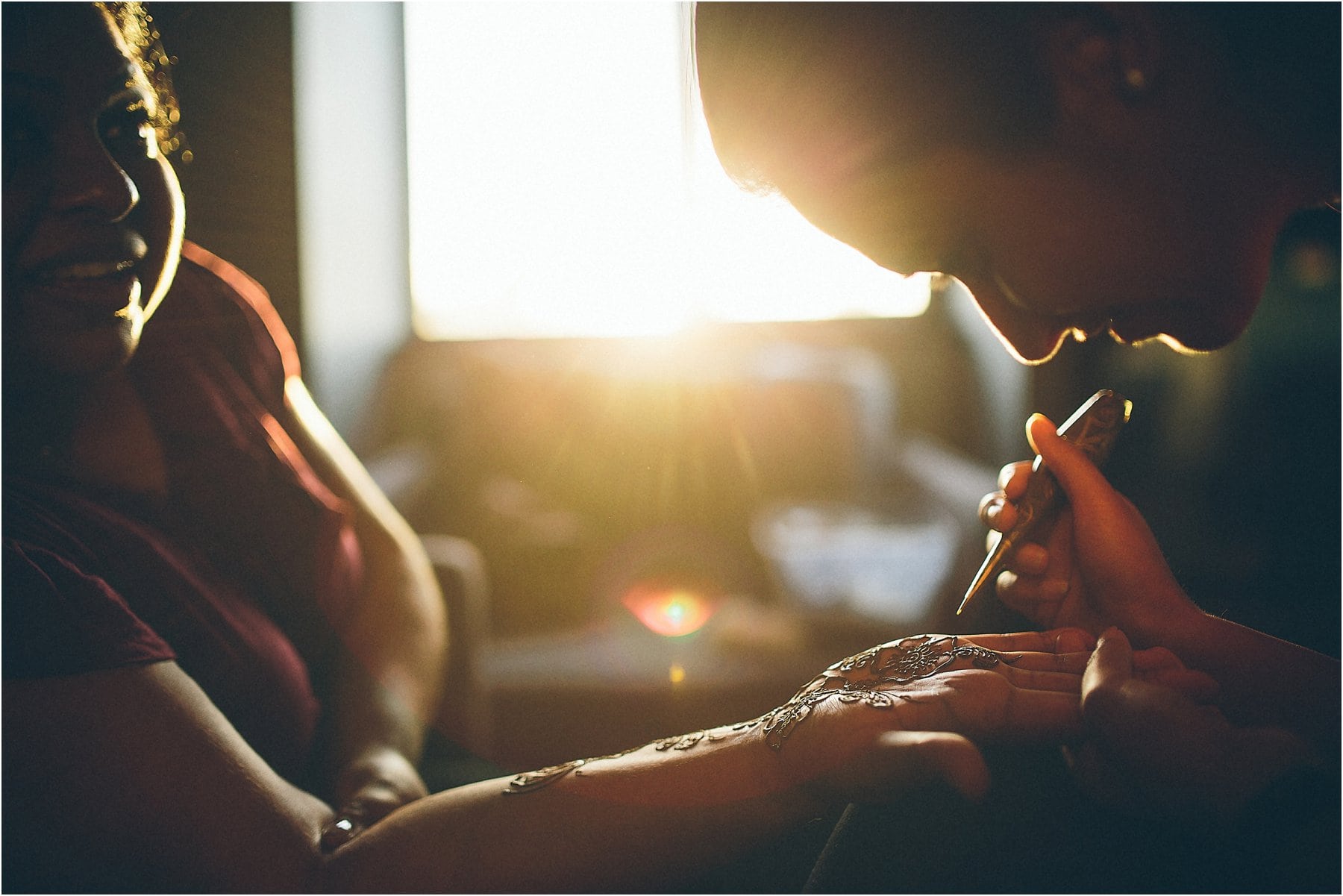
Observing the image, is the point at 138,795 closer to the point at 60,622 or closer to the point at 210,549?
the point at 60,622

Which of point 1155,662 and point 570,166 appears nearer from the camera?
point 1155,662

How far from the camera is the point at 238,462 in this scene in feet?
2.52

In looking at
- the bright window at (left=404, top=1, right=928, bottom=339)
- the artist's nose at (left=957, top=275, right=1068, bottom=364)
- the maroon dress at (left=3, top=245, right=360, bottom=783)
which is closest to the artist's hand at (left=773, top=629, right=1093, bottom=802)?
the artist's nose at (left=957, top=275, right=1068, bottom=364)

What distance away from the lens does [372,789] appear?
0.75 m

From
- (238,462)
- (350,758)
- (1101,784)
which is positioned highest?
(238,462)

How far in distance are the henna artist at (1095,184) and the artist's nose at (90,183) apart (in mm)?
429

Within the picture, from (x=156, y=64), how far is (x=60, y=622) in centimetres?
46

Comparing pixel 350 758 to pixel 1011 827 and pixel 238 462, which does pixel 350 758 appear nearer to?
pixel 238 462

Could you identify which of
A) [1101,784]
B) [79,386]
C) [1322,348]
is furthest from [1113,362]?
[79,386]

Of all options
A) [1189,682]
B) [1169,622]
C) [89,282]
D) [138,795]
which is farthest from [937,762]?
[89,282]

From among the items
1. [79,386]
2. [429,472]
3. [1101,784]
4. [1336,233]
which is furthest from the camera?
[429,472]

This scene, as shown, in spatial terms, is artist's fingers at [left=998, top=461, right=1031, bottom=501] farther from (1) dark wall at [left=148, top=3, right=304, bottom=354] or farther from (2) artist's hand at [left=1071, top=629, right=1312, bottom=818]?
(1) dark wall at [left=148, top=3, right=304, bottom=354]

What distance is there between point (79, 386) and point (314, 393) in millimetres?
1114

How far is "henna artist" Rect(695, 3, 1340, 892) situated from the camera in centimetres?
50
